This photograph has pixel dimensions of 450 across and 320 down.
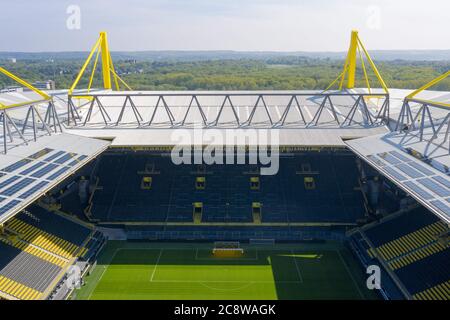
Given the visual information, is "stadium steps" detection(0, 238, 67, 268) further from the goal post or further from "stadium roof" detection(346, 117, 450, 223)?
"stadium roof" detection(346, 117, 450, 223)

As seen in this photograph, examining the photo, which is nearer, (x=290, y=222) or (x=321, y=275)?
(x=321, y=275)

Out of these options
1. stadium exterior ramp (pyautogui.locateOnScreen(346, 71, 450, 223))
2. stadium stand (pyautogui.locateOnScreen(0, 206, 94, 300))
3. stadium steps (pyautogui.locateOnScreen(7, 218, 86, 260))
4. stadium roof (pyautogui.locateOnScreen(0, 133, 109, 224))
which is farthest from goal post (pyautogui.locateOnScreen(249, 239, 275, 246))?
stadium roof (pyautogui.locateOnScreen(0, 133, 109, 224))

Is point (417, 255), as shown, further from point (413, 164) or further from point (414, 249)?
point (413, 164)

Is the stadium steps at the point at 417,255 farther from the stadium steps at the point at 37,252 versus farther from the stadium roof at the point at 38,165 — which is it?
the stadium steps at the point at 37,252

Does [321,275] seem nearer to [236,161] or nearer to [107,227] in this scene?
[236,161]

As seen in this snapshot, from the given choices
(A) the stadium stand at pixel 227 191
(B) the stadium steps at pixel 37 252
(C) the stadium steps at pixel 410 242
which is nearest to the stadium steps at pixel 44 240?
(B) the stadium steps at pixel 37 252
